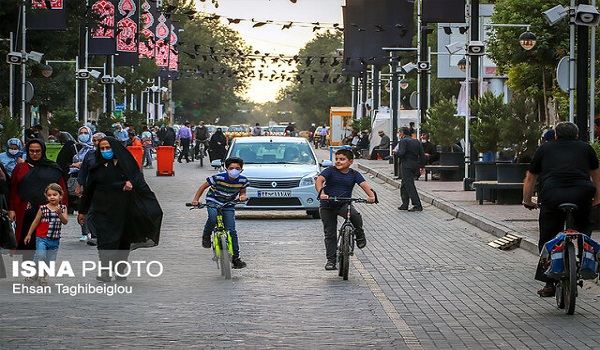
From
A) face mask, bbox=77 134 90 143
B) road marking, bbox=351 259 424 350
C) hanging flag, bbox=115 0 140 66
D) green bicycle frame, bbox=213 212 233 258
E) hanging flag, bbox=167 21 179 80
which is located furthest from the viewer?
hanging flag, bbox=167 21 179 80

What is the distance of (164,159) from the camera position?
4538 centimetres

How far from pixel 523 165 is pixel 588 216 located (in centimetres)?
1561

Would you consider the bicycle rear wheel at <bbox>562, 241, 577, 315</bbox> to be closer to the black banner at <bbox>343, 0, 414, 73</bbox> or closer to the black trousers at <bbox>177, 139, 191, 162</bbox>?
the black banner at <bbox>343, 0, 414, 73</bbox>

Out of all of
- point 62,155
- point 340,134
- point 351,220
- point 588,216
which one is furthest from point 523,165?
point 340,134

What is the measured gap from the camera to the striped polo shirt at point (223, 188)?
1566 centimetres

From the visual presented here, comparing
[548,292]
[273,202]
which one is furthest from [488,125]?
[548,292]

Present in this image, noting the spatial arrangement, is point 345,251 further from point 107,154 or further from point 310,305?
point 107,154

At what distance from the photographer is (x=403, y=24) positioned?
44.8 meters

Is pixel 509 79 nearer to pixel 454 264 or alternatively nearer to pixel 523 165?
pixel 523 165

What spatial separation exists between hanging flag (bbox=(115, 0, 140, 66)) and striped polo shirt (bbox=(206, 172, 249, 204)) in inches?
1249

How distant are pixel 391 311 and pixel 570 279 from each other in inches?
62.1

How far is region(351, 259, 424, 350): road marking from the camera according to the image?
10.4 meters

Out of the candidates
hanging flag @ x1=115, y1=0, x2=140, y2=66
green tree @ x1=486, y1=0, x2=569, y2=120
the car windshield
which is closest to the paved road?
the car windshield

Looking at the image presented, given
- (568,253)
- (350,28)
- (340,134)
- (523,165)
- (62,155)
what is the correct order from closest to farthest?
(568,253)
(62,155)
(523,165)
(350,28)
(340,134)
